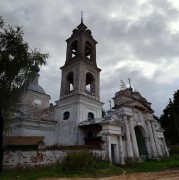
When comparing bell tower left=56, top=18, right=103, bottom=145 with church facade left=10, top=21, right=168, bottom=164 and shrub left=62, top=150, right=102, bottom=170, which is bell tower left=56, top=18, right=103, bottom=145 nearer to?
church facade left=10, top=21, right=168, bottom=164

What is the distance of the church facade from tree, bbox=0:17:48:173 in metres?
5.98

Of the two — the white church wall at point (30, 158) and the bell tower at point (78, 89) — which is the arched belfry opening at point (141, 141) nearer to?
the bell tower at point (78, 89)

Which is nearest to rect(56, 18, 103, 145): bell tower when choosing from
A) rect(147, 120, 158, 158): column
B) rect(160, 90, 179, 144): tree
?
rect(147, 120, 158, 158): column

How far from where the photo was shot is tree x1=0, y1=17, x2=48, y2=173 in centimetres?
1070

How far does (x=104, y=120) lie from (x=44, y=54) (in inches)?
326

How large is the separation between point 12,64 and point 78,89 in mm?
10933

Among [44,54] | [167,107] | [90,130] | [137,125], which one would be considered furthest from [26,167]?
[167,107]

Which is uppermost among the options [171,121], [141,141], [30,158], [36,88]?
[36,88]

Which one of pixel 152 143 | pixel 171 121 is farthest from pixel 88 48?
pixel 171 121

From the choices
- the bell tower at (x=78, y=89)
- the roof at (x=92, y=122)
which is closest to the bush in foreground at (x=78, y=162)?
the roof at (x=92, y=122)

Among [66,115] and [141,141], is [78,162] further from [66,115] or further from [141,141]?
[141,141]

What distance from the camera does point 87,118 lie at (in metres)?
21.1

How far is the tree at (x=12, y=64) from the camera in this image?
35.1 feet

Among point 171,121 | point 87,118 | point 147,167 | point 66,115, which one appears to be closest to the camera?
point 147,167
